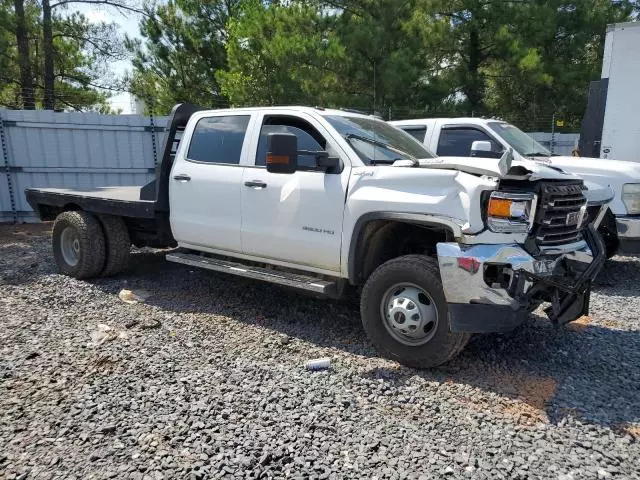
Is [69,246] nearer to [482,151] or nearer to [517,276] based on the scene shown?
[482,151]

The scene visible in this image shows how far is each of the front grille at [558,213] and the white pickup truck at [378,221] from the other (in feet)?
0.04

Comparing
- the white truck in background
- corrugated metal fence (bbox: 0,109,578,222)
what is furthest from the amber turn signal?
corrugated metal fence (bbox: 0,109,578,222)

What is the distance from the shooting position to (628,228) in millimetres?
6039

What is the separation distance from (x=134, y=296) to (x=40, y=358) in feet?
6.01

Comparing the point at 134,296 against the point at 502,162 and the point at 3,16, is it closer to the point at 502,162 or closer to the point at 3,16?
the point at 502,162

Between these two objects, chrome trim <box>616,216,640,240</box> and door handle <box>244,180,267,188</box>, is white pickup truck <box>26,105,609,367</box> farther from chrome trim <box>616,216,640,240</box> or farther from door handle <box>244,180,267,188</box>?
chrome trim <box>616,216,640,240</box>

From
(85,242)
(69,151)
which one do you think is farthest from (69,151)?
(85,242)

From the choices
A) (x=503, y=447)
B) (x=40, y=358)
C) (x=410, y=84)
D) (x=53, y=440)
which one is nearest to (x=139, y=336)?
(x=40, y=358)

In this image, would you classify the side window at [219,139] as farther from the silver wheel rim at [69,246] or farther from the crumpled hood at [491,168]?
the silver wheel rim at [69,246]

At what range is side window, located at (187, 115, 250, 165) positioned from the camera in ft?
16.8

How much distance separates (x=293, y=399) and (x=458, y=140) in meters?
4.80

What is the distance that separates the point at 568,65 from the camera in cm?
1653

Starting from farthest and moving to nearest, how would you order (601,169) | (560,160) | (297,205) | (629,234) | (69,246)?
(560,160), (69,246), (601,169), (629,234), (297,205)

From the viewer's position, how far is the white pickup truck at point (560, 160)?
6043mm
